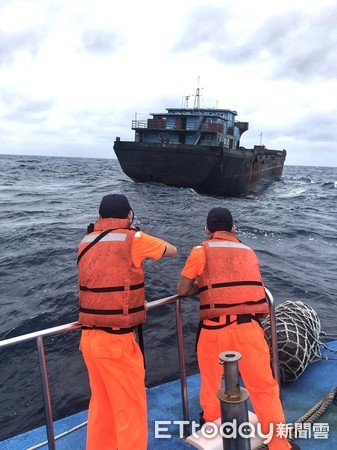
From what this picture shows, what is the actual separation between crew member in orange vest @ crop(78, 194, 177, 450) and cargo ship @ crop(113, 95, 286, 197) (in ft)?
86.9

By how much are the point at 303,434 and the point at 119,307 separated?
226 cm

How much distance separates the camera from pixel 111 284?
272 centimetres

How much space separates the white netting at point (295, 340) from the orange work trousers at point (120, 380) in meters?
2.14

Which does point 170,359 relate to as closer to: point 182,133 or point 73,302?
point 73,302

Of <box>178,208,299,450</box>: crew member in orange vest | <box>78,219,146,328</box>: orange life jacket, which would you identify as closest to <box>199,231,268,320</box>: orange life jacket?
<box>178,208,299,450</box>: crew member in orange vest

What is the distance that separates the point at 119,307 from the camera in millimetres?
2727

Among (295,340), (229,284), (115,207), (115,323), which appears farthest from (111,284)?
(295,340)

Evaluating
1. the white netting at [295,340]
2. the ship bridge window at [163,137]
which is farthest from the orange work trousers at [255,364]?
the ship bridge window at [163,137]

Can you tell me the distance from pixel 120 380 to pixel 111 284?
2.23 feet

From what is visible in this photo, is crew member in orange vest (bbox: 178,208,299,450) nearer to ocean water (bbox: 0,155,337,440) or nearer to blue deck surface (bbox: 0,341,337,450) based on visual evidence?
blue deck surface (bbox: 0,341,337,450)

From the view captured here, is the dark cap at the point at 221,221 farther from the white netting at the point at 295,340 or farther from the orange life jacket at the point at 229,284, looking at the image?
the white netting at the point at 295,340

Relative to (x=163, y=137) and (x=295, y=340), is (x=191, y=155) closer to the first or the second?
(x=163, y=137)

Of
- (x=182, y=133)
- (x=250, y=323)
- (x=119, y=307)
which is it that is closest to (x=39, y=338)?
(x=119, y=307)

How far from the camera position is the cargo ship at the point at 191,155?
2936 cm
